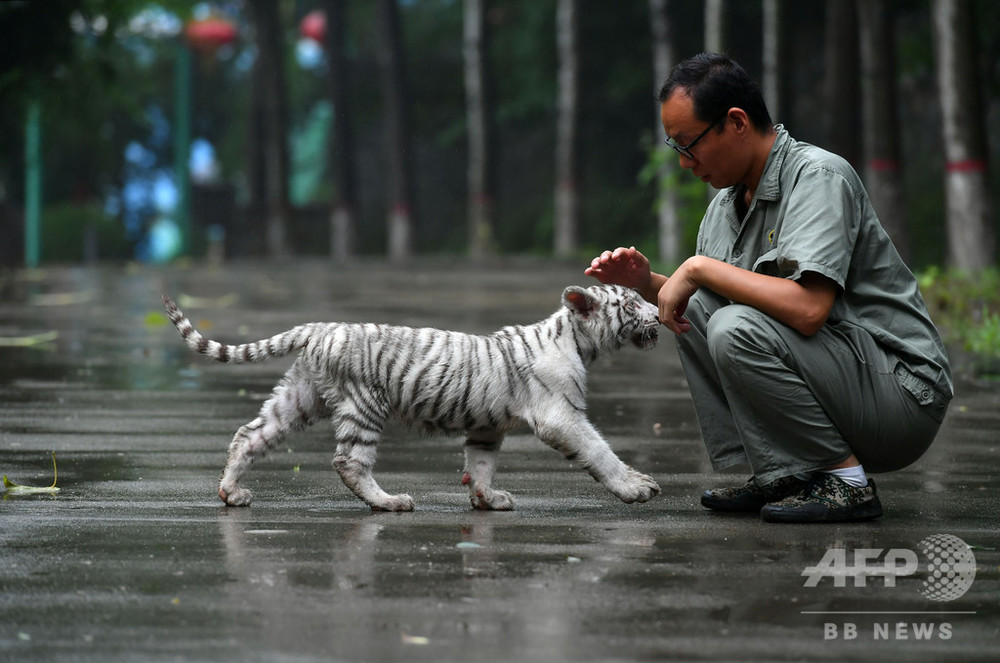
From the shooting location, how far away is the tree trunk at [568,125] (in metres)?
35.6

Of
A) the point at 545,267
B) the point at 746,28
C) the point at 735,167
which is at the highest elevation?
the point at 746,28

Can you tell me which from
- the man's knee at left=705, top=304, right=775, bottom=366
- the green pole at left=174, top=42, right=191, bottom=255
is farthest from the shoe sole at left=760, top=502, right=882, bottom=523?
the green pole at left=174, top=42, right=191, bottom=255

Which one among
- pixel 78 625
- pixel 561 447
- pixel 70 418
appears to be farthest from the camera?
pixel 70 418

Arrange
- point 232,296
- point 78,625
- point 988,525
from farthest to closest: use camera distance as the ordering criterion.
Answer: point 232,296 < point 988,525 < point 78,625

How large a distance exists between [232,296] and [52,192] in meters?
36.1

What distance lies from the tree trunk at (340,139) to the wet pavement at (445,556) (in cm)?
3521

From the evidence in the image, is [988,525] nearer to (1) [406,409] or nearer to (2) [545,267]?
(1) [406,409]

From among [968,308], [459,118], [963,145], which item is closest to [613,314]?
[968,308]

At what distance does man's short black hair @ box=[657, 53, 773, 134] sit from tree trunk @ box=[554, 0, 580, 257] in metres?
30.0

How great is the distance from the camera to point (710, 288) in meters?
5.84

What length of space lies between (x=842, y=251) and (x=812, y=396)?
53 centimetres

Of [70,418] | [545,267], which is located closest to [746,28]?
[545,267]

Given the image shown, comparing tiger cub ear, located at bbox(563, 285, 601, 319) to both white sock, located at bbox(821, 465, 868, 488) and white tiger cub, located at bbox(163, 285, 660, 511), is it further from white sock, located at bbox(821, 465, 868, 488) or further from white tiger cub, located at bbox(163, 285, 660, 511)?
white sock, located at bbox(821, 465, 868, 488)

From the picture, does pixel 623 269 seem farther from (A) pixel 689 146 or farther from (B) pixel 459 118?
(B) pixel 459 118
